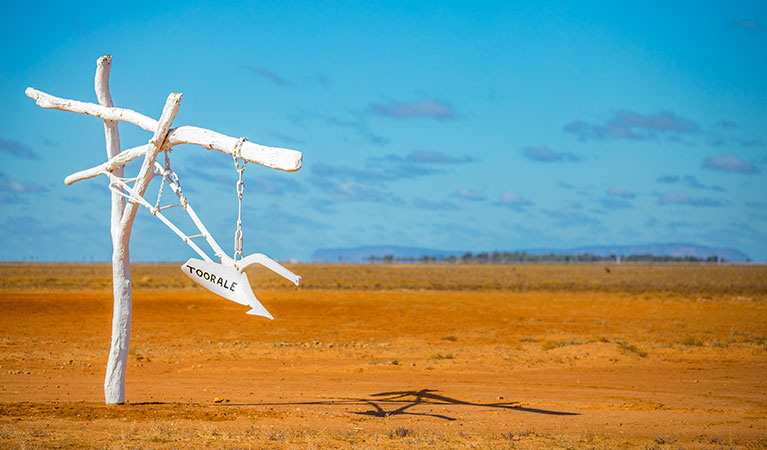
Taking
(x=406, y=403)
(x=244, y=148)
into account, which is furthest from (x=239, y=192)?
(x=406, y=403)

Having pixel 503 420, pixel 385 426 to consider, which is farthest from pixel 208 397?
pixel 503 420

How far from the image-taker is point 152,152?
32.2ft

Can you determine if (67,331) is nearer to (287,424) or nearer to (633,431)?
(287,424)

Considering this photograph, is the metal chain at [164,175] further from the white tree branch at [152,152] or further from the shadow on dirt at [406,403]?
the shadow on dirt at [406,403]

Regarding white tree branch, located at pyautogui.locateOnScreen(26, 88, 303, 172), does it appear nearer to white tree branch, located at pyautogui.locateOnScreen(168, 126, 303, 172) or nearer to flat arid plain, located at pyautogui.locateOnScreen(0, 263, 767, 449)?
white tree branch, located at pyautogui.locateOnScreen(168, 126, 303, 172)

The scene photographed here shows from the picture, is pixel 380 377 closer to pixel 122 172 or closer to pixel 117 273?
pixel 117 273

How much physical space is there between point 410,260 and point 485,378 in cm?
17842

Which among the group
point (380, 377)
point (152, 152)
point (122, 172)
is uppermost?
point (152, 152)

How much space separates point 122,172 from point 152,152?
38.2 inches

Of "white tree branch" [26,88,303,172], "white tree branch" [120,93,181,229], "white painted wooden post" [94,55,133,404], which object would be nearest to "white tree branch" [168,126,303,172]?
"white tree branch" [26,88,303,172]

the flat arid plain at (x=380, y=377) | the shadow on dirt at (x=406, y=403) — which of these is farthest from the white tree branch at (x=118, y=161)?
the shadow on dirt at (x=406, y=403)

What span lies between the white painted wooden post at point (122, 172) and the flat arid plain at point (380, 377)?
3.79 ft

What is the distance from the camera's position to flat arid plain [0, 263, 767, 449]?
9.77 meters

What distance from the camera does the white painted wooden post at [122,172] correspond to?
9.33 m
